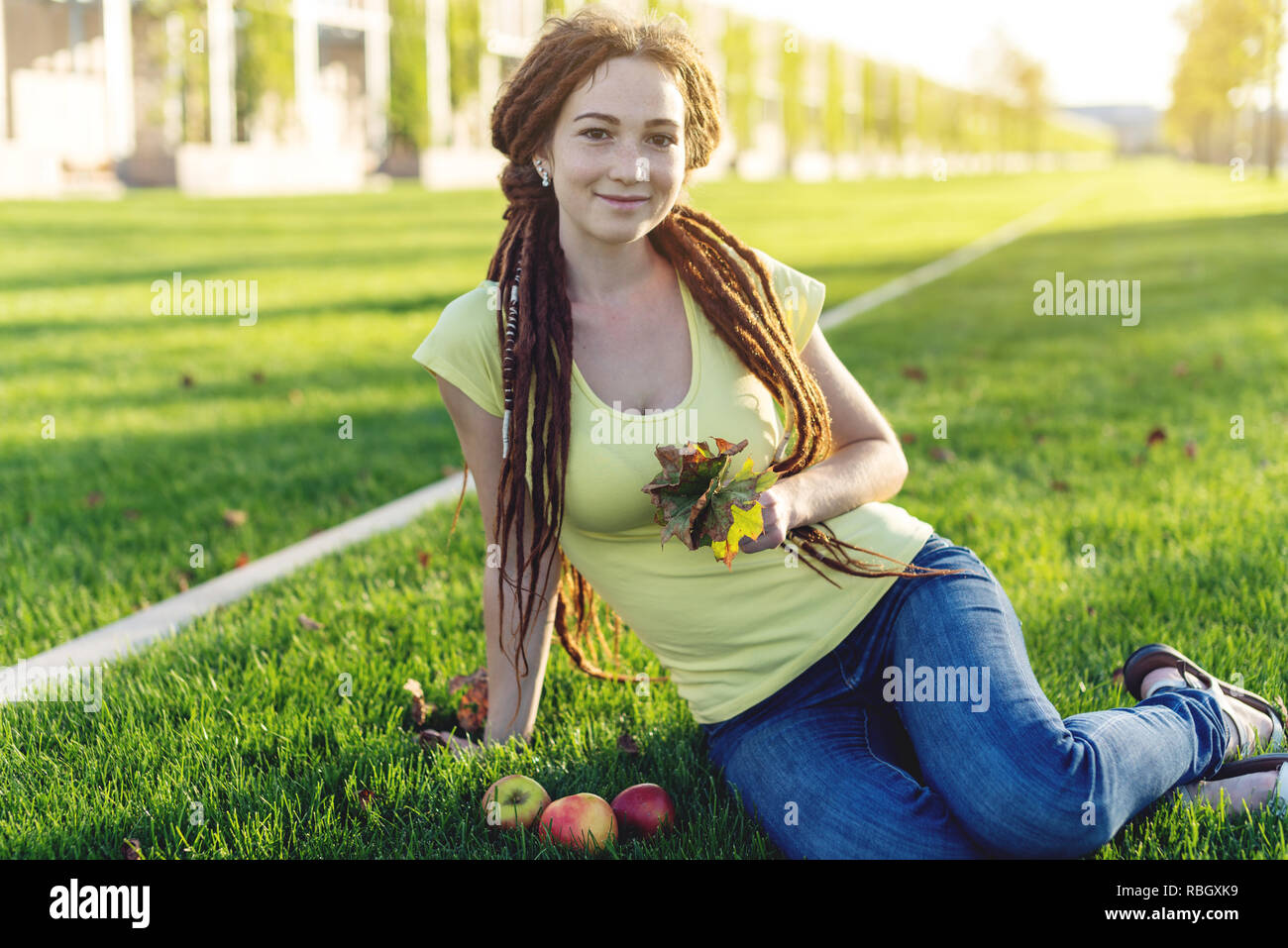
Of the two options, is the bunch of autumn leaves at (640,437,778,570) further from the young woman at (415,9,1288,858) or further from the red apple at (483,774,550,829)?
the red apple at (483,774,550,829)

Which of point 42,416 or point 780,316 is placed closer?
point 780,316

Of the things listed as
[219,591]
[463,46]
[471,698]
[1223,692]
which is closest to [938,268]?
[219,591]

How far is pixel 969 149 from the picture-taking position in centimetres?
7969

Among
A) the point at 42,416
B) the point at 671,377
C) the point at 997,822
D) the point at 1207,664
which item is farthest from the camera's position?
the point at 42,416

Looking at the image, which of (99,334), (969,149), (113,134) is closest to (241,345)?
(99,334)

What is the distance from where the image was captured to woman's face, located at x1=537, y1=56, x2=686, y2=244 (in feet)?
8.64

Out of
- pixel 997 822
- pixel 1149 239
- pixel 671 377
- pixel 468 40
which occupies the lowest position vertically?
pixel 997 822

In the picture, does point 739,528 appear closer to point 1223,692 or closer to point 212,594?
point 1223,692

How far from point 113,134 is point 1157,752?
3454 cm

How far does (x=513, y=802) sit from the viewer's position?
2707 millimetres

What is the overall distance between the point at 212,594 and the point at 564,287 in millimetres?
2118

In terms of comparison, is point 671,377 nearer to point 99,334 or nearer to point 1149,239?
point 99,334

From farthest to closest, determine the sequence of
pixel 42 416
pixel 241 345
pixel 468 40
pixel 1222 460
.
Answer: pixel 468 40, pixel 241 345, pixel 42 416, pixel 1222 460

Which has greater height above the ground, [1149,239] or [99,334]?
[1149,239]
